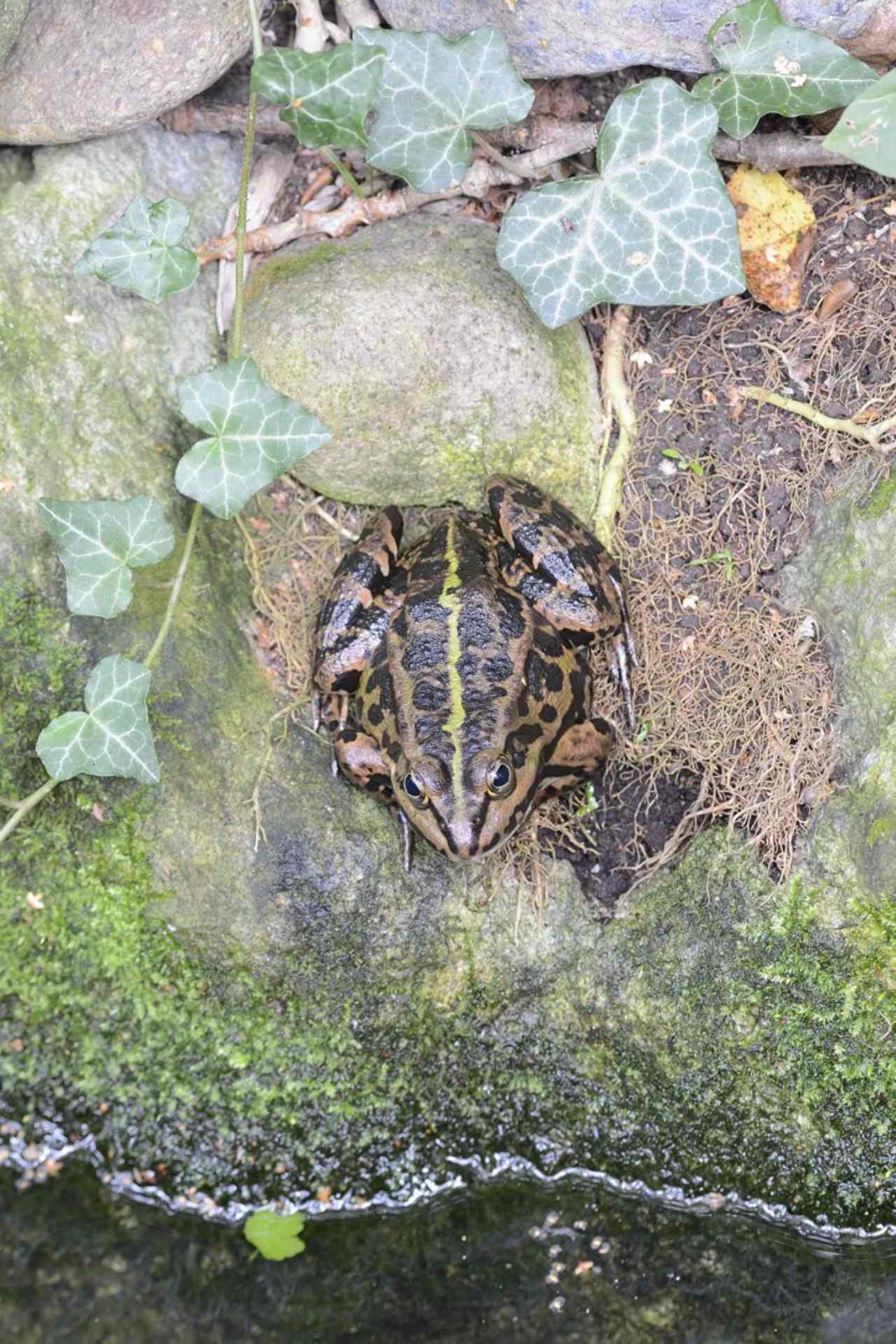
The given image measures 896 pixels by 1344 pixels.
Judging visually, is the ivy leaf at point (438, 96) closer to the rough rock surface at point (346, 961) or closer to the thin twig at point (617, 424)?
the thin twig at point (617, 424)

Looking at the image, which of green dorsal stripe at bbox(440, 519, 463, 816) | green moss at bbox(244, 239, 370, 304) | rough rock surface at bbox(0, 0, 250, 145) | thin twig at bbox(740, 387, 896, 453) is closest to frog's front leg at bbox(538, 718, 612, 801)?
green dorsal stripe at bbox(440, 519, 463, 816)

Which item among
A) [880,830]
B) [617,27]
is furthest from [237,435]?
[880,830]

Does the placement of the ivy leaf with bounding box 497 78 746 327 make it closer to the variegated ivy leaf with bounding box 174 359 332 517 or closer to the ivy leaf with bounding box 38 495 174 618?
the variegated ivy leaf with bounding box 174 359 332 517

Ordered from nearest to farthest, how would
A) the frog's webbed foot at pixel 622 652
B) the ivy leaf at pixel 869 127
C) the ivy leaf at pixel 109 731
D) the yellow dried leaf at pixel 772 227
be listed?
1. the ivy leaf at pixel 869 127
2. the ivy leaf at pixel 109 731
3. the yellow dried leaf at pixel 772 227
4. the frog's webbed foot at pixel 622 652

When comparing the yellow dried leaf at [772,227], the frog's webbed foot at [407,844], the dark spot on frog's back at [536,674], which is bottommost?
the frog's webbed foot at [407,844]

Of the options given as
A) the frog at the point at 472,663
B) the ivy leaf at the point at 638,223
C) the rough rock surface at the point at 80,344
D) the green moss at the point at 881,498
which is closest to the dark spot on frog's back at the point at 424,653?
the frog at the point at 472,663

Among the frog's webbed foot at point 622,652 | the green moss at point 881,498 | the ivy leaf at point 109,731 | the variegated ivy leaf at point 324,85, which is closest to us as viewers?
the ivy leaf at point 109,731
